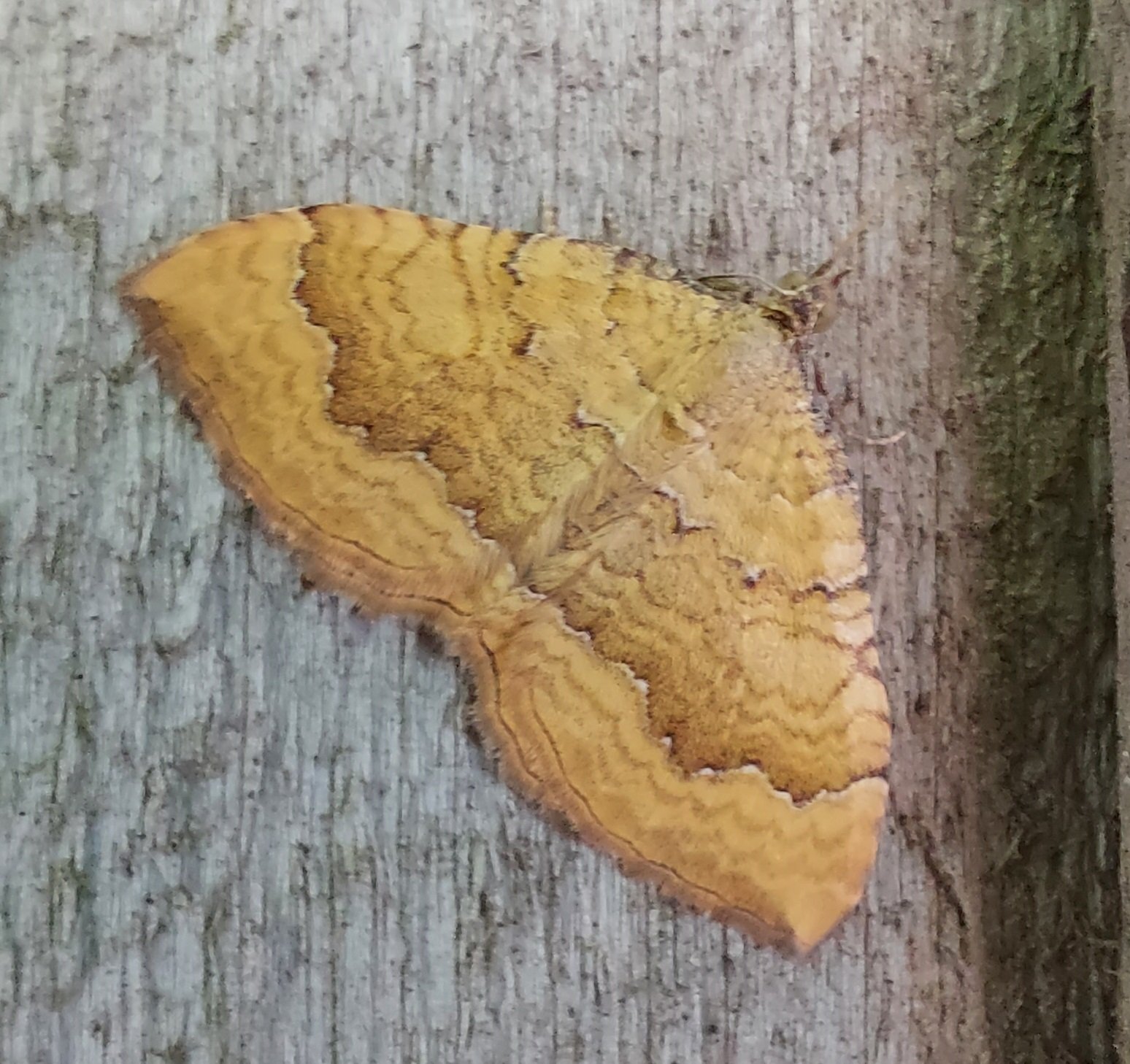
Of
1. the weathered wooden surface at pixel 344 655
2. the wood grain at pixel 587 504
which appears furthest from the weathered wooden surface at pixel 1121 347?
the wood grain at pixel 587 504

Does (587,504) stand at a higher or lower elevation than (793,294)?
lower

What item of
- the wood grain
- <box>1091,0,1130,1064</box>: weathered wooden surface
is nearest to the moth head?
the wood grain

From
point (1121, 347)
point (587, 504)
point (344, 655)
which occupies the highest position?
point (1121, 347)

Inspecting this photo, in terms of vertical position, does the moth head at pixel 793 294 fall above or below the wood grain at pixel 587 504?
above

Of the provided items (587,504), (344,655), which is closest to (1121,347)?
(587,504)

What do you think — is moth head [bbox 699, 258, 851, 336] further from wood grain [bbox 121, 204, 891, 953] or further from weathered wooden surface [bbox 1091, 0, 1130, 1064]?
weathered wooden surface [bbox 1091, 0, 1130, 1064]

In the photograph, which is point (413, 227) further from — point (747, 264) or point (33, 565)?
point (33, 565)

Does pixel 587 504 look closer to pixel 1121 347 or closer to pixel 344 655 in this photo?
pixel 344 655

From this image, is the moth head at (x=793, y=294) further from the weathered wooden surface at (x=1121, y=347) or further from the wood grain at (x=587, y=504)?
the weathered wooden surface at (x=1121, y=347)
